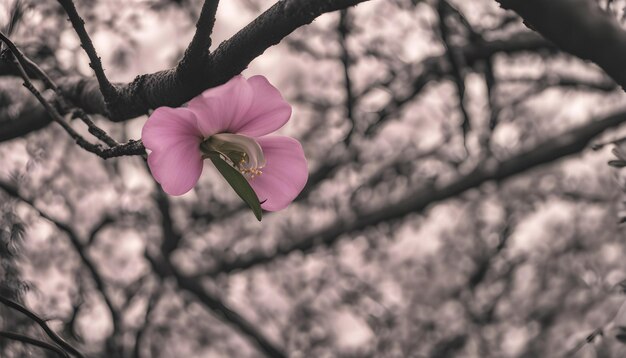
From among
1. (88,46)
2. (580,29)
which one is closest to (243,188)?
(88,46)

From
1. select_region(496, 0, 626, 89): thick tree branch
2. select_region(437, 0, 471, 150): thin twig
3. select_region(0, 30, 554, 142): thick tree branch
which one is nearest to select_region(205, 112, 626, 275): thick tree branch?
select_region(0, 30, 554, 142): thick tree branch

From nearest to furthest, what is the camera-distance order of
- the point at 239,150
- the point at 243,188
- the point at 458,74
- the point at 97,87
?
the point at 243,188
the point at 239,150
the point at 97,87
the point at 458,74

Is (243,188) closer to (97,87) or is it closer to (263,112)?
(263,112)

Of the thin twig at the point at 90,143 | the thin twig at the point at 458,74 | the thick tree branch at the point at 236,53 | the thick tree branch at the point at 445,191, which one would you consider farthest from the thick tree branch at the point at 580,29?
the thick tree branch at the point at 445,191

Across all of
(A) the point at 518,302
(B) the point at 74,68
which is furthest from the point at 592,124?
(A) the point at 518,302

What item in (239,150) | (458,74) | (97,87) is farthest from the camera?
(458,74)

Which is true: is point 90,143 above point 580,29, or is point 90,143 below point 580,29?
above

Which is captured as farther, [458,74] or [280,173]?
[458,74]

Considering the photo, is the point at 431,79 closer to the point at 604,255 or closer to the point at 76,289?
the point at 76,289
